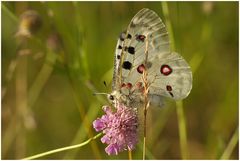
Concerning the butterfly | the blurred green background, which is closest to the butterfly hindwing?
the butterfly

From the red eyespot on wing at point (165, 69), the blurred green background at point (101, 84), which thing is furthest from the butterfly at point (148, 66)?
the blurred green background at point (101, 84)

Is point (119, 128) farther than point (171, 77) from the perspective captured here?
No

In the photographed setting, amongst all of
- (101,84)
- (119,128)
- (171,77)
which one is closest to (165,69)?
(171,77)

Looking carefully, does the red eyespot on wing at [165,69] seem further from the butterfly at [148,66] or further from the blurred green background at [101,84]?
the blurred green background at [101,84]

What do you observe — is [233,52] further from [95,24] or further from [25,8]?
[25,8]

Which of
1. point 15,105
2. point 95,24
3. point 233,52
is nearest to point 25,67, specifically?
point 15,105

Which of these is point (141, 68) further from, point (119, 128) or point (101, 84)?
point (101, 84)

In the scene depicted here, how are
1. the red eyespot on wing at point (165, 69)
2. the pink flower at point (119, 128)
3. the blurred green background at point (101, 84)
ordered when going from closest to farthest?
the pink flower at point (119, 128)
the red eyespot on wing at point (165, 69)
the blurred green background at point (101, 84)
